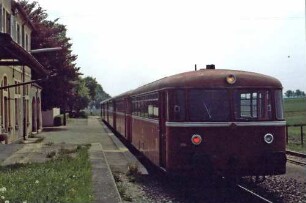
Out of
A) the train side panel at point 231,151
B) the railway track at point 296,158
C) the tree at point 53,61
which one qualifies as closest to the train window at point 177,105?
the train side panel at point 231,151

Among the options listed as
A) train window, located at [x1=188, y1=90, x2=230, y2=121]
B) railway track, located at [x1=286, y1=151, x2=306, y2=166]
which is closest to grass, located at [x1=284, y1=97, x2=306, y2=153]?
railway track, located at [x1=286, y1=151, x2=306, y2=166]

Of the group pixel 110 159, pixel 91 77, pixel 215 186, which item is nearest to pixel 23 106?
pixel 110 159

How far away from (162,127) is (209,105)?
4.49ft

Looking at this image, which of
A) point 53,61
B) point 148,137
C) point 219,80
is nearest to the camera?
point 219,80

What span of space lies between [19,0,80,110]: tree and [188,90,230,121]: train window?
32631mm

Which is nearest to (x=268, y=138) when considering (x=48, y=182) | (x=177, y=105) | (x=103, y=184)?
(x=177, y=105)

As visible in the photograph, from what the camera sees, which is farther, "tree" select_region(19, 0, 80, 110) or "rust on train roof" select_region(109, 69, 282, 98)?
"tree" select_region(19, 0, 80, 110)

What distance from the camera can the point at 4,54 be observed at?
13664mm

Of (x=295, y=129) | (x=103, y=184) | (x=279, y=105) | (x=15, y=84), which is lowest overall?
(x=103, y=184)

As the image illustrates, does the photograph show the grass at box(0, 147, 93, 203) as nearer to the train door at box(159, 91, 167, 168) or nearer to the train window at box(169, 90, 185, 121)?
the train door at box(159, 91, 167, 168)

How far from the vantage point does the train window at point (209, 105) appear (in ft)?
31.7

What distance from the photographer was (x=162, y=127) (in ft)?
34.9

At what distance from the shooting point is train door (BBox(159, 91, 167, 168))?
1038 centimetres

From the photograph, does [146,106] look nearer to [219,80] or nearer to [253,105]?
[219,80]
